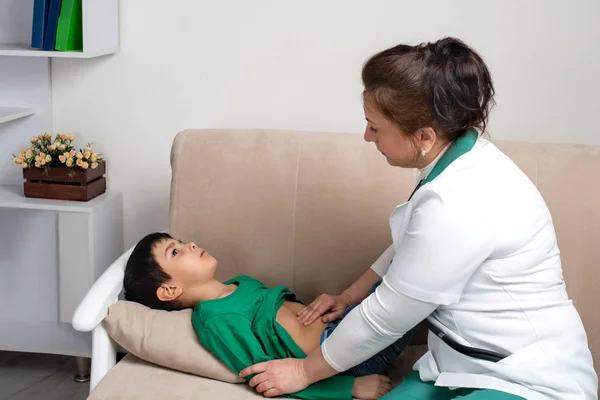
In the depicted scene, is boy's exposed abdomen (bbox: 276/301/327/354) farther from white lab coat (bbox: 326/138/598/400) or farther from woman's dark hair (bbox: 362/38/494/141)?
woman's dark hair (bbox: 362/38/494/141)

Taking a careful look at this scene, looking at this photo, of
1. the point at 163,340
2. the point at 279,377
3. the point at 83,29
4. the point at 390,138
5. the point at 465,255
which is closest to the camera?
the point at 465,255

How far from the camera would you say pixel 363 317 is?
1.52 meters

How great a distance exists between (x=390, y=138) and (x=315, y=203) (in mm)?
554

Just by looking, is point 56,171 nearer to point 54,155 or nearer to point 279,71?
point 54,155

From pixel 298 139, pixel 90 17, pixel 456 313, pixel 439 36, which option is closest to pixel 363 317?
pixel 456 313

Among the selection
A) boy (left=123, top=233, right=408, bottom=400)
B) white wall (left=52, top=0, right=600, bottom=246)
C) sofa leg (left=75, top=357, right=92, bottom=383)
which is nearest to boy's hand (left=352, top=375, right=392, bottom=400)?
boy (left=123, top=233, right=408, bottom=400)

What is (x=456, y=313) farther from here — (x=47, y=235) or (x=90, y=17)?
(x=47, y=235)

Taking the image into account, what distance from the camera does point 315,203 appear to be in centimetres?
203

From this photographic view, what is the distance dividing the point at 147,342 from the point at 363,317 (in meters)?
0.56

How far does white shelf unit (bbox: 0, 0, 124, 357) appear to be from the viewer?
2375 millimetres

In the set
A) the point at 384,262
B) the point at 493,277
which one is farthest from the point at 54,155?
the point at 493,277

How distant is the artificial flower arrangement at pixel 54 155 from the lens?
7.78 feet

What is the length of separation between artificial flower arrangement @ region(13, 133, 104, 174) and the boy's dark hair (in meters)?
0.58

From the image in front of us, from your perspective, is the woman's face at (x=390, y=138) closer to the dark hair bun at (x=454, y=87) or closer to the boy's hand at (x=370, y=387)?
the dark hair bun at (x=454, y=87)
